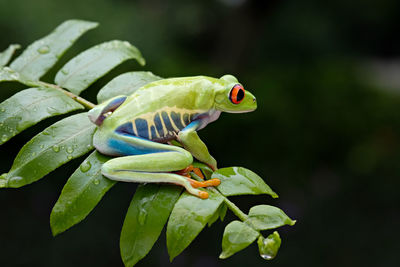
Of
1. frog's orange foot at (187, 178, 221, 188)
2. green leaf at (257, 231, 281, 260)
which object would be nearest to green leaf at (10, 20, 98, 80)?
frog's orange foot at (187, 178, 221, 188)

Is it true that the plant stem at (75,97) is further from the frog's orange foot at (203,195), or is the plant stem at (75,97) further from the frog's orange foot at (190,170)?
the frog's orange foot at (203,195)

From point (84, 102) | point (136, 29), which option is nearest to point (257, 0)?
point (136, 29)

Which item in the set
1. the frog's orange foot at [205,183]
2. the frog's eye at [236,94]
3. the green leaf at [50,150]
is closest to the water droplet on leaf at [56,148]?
the green leaf at [50,150]

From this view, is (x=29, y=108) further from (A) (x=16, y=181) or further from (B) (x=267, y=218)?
(B) (x=267, y=218)

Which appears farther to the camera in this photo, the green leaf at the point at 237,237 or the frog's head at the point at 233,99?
the frog's head at the point at 233,99

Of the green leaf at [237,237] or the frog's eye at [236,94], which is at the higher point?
the frog's eye at [236,94]

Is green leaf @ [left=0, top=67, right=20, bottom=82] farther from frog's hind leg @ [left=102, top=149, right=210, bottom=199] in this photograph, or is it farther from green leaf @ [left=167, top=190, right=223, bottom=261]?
green leaf @ [left=167, top=190, right=223, bottom=261]

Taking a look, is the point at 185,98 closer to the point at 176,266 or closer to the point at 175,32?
the point at 176,266
